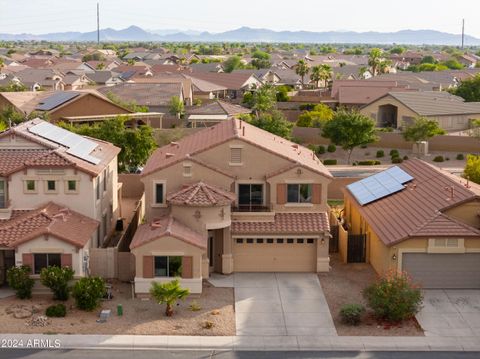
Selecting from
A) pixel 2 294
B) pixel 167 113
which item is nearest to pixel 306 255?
pixel 2 294

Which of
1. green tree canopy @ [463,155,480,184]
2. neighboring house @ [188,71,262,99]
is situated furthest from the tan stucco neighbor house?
neighboring house @ [188,71,262,99]

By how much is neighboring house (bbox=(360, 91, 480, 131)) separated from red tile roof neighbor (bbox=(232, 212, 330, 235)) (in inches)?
1946

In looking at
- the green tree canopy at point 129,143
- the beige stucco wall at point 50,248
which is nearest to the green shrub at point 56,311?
the beige stucco wall at point 50,248

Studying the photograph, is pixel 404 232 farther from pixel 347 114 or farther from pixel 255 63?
pixel 255 63

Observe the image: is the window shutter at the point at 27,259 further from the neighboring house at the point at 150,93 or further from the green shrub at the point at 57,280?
the neighboring house at the point at 150,93

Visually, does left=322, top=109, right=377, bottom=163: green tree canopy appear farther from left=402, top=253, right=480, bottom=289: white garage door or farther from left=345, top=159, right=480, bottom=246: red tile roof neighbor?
left=402, top=253, right=480, bottom=289: white garage door

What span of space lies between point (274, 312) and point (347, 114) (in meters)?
40.1

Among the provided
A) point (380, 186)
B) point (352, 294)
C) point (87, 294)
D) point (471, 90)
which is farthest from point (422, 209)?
point (471, 90)

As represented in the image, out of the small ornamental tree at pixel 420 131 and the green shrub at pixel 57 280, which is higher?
the small ornamental tree at pixel 420 131

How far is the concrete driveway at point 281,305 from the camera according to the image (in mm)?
28406

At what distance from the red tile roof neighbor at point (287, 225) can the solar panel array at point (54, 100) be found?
45190 millimetres

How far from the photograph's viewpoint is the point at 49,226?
104 feet

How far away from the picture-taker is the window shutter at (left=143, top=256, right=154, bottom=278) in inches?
1227

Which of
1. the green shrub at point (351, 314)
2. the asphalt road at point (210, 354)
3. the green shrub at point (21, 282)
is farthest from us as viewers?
the green shrub at point (21, 282)
